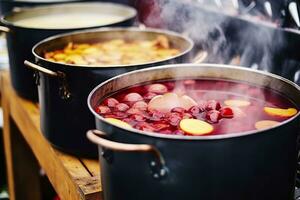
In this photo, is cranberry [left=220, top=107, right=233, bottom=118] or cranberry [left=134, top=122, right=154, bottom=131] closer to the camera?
cranberry [left=134, top=122, right=154, bottom=131]

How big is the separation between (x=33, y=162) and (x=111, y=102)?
1556 millimetres

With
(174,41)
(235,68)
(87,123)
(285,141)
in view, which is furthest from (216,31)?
(285,141)

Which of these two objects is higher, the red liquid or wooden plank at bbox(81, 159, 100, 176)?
the red liquid

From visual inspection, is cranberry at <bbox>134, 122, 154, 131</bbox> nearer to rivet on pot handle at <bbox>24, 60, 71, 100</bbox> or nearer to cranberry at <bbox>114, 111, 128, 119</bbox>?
cranberry at <bbox>114, 111, 128, 119</bbox>

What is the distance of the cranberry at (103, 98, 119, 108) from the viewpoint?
1392 millimetres

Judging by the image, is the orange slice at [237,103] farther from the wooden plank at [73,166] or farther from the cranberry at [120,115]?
the wooden plank at [73,166]

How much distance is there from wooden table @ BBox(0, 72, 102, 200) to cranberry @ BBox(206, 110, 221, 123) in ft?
1.41

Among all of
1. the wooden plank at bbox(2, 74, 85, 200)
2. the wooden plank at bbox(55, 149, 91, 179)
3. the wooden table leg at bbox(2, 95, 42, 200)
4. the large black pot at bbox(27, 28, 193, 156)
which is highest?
the large black pot at bbox(27, 28, 193, 156)

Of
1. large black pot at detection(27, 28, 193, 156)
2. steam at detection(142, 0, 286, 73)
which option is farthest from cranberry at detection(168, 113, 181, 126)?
steam at detection(142, 0, 286, 73)

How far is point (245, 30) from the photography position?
1906mm

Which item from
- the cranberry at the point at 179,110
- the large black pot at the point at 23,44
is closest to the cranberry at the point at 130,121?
the cranberry at the point at 179,110

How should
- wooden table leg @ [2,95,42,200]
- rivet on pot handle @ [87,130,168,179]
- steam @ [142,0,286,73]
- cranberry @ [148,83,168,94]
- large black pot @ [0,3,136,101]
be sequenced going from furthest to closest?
wooden table leg @ [2,95,42,200]
large black pot @ [0,3,136,101]
steam @ [142,0,286,73]
cranberry @ [148,83,168,94]
rivet on pot handle @ [87,130,168,179]

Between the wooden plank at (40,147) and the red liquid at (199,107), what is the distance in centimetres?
32

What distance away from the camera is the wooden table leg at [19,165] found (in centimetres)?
272
